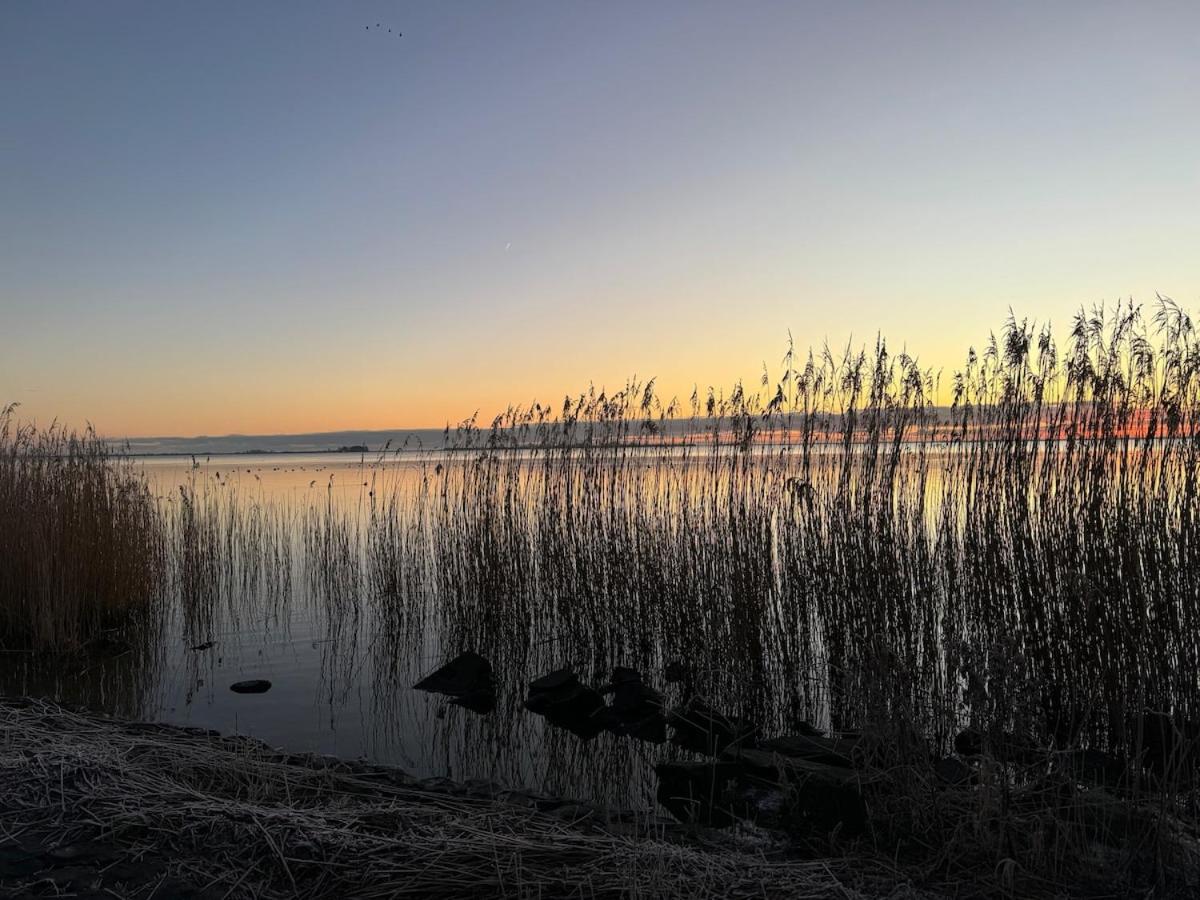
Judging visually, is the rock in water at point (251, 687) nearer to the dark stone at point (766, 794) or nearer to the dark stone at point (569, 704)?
the dark stone at point (569, 704)

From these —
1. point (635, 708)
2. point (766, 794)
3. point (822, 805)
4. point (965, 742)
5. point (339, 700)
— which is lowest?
point (339, 700)

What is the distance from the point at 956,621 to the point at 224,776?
4882 mm

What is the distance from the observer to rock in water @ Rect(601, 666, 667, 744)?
571 cm

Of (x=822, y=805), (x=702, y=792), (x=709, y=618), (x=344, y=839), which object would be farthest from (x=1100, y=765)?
(x=344, y=839)

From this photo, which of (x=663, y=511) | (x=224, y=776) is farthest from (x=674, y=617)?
(x=224, y=776)

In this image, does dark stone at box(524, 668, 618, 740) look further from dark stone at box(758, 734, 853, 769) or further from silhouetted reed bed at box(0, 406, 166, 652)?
silhouetted reed bed at box(0, 406, 166, 652)

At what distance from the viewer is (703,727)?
5.21 metres

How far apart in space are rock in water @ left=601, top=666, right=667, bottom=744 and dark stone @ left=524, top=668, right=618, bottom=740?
0.26ft

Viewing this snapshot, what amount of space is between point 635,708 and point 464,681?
163cm

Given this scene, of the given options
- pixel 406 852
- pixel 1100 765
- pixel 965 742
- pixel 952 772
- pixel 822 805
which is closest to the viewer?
pixel 406 852

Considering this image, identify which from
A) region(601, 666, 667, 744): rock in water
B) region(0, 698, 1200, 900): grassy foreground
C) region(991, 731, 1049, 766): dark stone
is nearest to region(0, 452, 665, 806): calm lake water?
region(601, 666, 667, 744): rock in water

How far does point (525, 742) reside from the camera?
5.63 m

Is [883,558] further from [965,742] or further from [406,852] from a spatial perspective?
[406,852]

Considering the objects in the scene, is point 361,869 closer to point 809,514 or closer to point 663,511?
point 809,514
